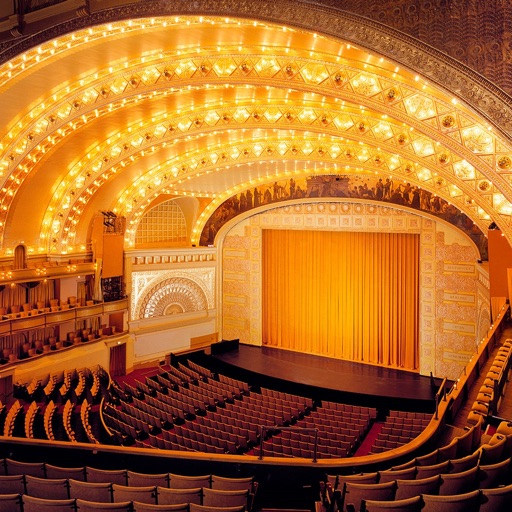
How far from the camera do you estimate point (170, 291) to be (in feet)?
69.7

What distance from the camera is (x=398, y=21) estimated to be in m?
5.84

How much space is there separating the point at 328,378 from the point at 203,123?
9.11m

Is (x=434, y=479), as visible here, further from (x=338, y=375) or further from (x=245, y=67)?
(x=338, y=375)

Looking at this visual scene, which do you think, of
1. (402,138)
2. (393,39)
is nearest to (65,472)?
(393,39)

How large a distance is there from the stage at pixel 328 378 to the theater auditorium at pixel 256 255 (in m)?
0.11

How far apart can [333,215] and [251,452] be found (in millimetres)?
11074

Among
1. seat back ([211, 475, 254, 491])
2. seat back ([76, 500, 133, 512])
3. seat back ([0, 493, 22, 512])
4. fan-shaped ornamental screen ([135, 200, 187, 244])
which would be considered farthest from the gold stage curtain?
seat back ([0, 493, 22, 512])

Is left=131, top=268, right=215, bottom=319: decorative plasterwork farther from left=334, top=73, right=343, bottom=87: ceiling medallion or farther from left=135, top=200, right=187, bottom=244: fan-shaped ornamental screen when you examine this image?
left=334, top=73, right=343, bottom=87: ceiling medallion

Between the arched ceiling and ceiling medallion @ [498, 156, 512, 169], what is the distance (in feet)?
0.06

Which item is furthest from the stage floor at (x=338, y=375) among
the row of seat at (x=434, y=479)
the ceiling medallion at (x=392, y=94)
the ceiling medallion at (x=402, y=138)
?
the row of seat at (x=434, y=479)

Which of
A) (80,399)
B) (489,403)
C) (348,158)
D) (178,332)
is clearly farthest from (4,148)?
(489,403)

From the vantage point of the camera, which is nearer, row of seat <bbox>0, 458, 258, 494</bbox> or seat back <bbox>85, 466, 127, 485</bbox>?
row of seat <bbox>0, 458, 258, 494</bbox>

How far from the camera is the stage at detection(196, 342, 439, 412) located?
15359 mm

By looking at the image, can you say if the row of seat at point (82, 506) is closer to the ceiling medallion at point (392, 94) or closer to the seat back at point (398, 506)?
the seat back at point (398, 506)
